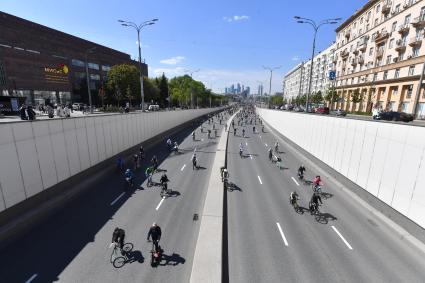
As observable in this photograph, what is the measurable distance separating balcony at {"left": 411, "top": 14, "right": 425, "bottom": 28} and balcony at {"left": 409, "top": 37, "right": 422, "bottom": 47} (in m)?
2.41

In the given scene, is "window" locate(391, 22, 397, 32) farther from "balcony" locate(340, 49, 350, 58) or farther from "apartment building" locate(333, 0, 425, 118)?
"balcony" locate(340, 49, 350, 58)

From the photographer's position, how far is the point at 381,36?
59.4 m

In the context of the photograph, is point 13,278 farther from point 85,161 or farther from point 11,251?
point 85,161

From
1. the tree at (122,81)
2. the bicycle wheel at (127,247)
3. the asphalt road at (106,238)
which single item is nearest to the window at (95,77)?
the tree at (122,81)

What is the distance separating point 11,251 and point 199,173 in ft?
51.9

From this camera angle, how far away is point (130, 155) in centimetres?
2962

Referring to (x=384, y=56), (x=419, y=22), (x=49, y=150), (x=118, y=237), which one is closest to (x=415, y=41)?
(x=419, y=22)

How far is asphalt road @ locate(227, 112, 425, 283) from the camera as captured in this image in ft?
34.1

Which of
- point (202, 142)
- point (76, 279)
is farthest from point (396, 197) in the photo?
point (202, 142)

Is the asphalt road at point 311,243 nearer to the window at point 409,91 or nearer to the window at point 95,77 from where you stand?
the window at point 409,91

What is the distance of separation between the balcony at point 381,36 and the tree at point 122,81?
71.1 m

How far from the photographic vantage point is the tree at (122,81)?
7188 cm

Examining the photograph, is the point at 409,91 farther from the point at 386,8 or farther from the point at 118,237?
the point at 118,237

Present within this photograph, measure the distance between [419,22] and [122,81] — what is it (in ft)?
248
